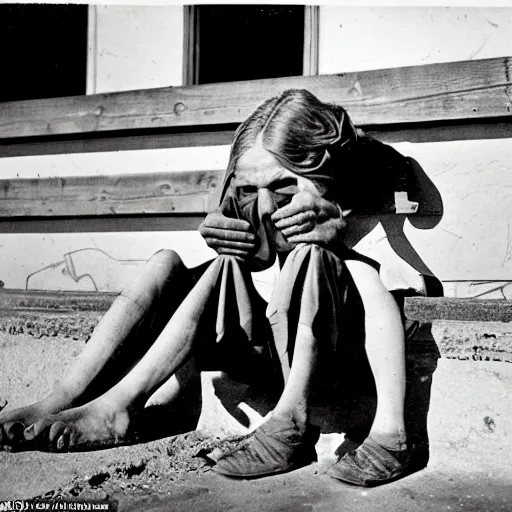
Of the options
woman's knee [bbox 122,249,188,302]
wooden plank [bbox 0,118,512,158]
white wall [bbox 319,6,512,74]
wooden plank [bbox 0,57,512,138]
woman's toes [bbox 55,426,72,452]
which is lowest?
woman's toes [bbox 55,426,72,452]

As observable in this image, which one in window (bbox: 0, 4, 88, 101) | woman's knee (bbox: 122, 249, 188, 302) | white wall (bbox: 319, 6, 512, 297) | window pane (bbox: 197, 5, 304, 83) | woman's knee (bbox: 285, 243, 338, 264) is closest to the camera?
woman's knee (bbox: 285, 243, 338, 264)

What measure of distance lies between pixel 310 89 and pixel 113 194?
0.94 metres

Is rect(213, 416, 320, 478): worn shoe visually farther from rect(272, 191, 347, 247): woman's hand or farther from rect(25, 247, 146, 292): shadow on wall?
rect(25, 247, 146, 292): shadow on wall

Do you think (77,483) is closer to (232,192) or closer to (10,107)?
(232,192)

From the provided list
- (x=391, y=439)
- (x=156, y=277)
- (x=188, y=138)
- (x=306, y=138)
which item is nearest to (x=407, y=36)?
(x=306, y=138)

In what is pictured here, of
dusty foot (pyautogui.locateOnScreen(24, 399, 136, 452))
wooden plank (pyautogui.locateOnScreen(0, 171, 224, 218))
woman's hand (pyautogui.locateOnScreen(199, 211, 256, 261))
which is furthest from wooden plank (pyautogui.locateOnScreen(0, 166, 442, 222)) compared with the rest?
dusty foot (pyautogui.locateOnScreen(24, 399, 136, 452))

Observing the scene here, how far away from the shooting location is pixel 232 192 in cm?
198

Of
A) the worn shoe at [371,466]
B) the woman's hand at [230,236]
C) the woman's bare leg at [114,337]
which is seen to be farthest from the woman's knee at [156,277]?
the worn shoe at [371,466]

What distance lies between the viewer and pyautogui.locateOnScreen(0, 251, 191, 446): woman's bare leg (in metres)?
1.55

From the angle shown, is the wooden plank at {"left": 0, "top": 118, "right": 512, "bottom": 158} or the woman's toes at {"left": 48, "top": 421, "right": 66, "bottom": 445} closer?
the woman's toes at {"left": 48, "top": 421, "right": 66, "bottom": 445}

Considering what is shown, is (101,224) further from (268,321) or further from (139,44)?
(268,321)

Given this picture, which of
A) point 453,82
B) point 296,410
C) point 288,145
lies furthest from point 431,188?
point 296,410

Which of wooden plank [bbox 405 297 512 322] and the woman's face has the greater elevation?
the woman's face

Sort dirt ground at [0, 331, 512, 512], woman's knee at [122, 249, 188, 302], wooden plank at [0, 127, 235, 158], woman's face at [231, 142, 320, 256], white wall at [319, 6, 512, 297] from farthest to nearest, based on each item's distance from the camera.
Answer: wooden plank at [0, 127, 235, 158] < white wall at [319, 6, 512, 297] < woman's face at [231, 142, 320, 256] < woman's knee at [122, 249, 188, 302] < dirt ground at [0, 331, 512, 512]
